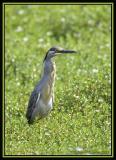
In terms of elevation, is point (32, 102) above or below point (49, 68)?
below

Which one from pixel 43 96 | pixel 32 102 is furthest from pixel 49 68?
pixel 32 102

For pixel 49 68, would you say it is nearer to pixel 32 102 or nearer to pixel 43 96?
pixel 43 96

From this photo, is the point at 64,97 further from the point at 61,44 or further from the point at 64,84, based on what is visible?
the point at 61,44

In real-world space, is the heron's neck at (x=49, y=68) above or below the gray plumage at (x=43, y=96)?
above

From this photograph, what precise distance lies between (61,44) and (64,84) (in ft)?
10.8

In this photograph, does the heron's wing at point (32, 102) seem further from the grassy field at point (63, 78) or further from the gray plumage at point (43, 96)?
the grassy field at point (63, 78)

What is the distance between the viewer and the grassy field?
979cm

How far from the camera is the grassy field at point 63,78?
9.79 m

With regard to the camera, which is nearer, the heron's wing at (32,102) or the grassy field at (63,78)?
the grassy field at (63,78)

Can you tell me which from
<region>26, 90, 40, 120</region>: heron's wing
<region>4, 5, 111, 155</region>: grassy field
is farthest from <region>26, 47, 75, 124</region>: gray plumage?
<region>4, 5, 111, 155</region>: grassy field

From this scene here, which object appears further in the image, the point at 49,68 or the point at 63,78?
the point at 63,78

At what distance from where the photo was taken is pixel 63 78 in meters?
12.9

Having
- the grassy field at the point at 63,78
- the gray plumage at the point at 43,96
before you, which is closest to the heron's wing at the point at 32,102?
the gray plumage at the point at 43,96

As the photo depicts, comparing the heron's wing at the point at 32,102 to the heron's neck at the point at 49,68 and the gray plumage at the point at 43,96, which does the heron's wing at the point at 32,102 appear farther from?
the heron's neck at the point at 49,68
